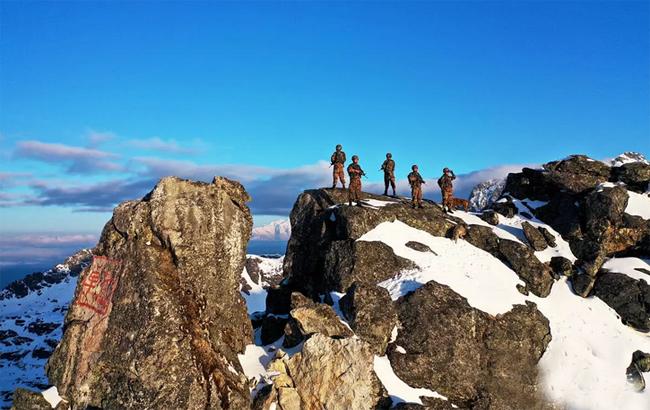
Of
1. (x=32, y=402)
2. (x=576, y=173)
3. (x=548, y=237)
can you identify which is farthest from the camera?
(x=576, y=173)

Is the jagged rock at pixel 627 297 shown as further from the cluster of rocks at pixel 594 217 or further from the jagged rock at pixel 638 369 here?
the jagged rock at pixel 638 369

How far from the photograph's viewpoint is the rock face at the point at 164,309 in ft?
73.1

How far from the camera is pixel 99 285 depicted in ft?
84.3

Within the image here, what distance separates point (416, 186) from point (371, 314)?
1569 centimetres

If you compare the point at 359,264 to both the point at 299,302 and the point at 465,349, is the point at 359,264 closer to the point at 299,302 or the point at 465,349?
the point at 299,302

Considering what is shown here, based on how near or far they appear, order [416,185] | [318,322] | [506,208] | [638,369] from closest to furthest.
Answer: [318,322], [638,369], [416,185], [506,208]

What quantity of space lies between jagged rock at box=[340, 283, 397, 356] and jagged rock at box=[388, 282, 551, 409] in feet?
4.17

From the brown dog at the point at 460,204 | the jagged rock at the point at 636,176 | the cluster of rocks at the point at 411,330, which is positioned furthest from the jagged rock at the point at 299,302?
the jagged rock at the point at 636,176

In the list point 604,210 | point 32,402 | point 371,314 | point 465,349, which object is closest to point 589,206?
point 604,210

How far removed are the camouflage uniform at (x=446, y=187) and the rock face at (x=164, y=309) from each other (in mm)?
20489

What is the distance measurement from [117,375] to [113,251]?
276 inches

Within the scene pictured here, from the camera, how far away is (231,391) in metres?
22.9

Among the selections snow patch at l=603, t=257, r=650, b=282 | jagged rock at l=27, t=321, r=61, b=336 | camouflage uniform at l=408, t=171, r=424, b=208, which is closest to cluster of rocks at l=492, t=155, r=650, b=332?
snow patch at l=603, t=257, r=650, b=282

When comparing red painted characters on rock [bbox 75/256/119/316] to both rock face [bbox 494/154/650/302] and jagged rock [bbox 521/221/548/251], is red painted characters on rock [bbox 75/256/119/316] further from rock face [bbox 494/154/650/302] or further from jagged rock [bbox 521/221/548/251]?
rock face [bbox 494/154/650/302]
